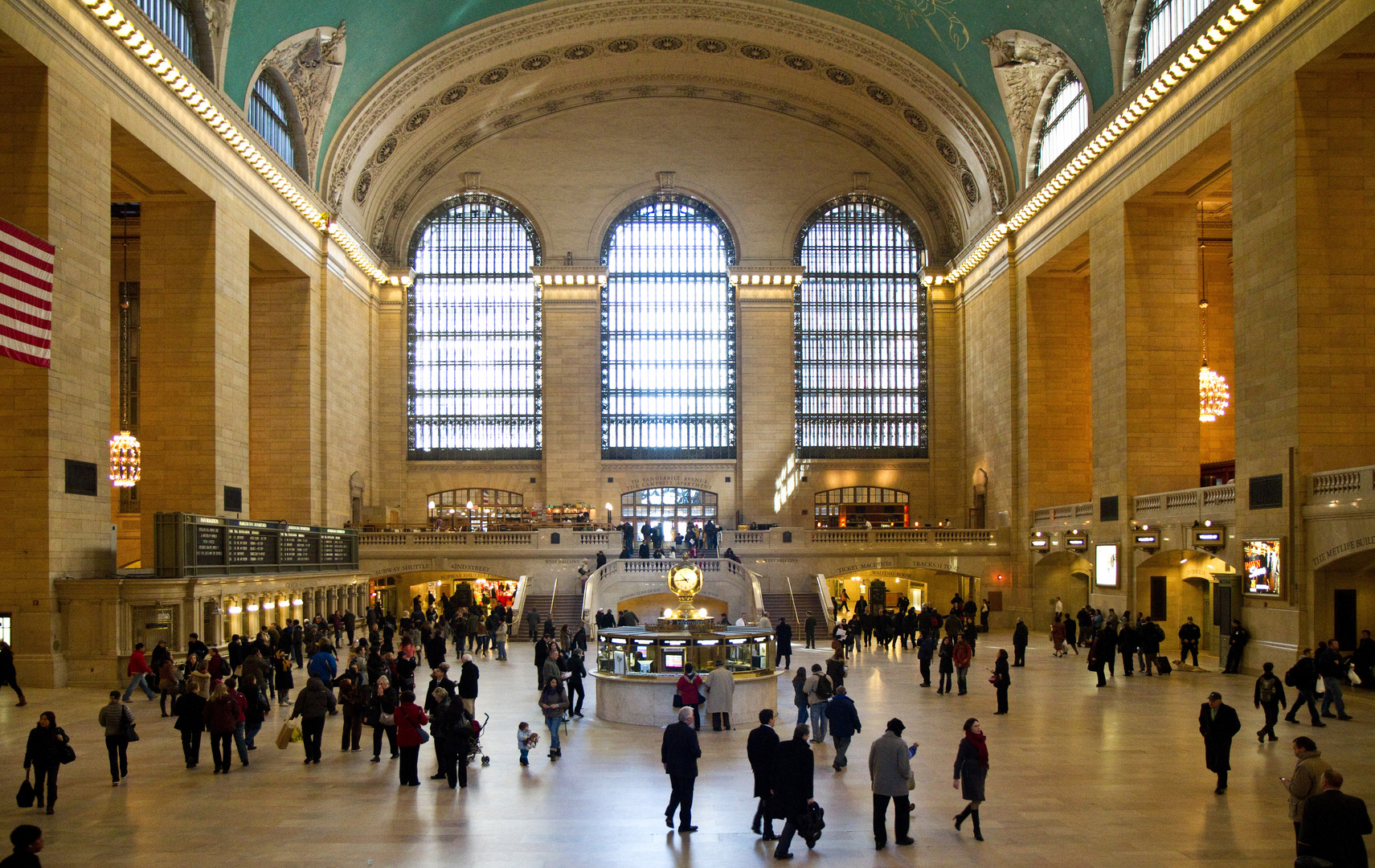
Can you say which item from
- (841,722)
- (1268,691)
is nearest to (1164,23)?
(1268,691)

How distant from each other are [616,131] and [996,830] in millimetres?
39348

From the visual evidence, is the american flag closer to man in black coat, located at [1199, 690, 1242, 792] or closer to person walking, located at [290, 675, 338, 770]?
person walking, located at [290, 675, 338, 770]

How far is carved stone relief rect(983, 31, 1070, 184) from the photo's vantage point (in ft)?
109

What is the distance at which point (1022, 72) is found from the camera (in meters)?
34.8

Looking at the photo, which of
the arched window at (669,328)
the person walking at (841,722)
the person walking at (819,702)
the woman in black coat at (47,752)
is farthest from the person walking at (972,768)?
the arched window at (669,328)

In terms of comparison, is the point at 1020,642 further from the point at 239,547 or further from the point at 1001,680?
the point at 239,547

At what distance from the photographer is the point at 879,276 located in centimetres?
4734

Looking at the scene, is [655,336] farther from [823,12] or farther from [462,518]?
[823,12]

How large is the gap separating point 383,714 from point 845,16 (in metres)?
31.4

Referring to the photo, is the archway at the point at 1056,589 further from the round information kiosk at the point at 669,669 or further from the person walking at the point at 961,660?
the round information kiosk at the point at 669,669

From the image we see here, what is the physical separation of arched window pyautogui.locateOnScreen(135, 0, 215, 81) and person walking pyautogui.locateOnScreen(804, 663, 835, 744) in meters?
20.1

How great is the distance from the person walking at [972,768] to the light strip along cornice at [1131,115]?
735 inches

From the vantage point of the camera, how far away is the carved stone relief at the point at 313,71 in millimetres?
31922

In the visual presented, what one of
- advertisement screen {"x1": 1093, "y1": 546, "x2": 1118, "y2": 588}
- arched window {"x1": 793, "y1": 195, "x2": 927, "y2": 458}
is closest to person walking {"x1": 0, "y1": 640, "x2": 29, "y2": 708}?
advertisement screen {"x1": 1093, "y1": 546, "x2": 1118, "y2": 588}
